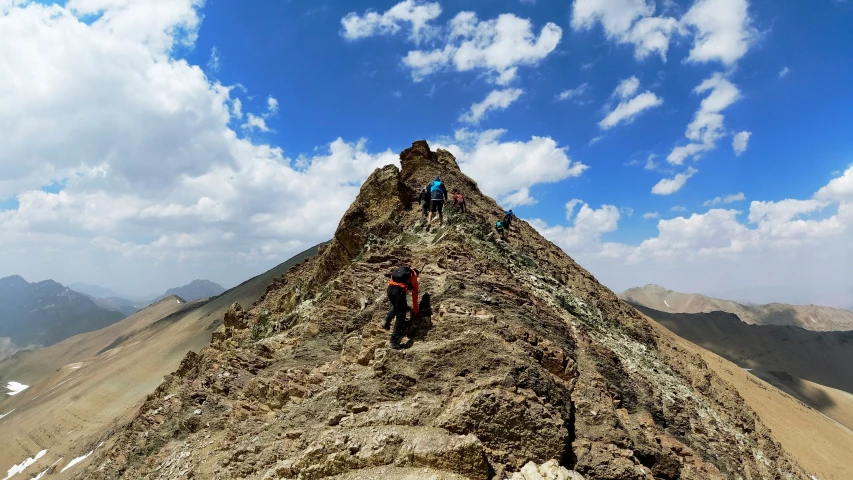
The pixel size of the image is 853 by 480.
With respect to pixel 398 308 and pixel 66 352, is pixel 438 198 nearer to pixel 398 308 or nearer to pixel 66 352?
pixel 398 308

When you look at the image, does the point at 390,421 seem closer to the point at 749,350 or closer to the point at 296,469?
the point at 296,469

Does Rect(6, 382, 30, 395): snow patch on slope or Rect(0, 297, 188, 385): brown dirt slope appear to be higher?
Rect(0, 297, 188, 385): brown dirt slope

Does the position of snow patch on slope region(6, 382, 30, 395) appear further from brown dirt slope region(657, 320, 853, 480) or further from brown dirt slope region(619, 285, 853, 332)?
brown dirt slope region(619, 285, 853, 332)

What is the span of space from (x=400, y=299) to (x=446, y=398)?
2491 millimetres

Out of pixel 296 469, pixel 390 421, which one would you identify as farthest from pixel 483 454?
pixel 296 469

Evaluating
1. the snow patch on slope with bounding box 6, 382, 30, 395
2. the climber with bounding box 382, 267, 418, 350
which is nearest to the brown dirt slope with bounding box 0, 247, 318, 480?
the snow patch on slope with bounding box 6, 382, 30, 395

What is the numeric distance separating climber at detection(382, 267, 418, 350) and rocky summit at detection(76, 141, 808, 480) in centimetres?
39

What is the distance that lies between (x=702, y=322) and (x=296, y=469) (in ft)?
424

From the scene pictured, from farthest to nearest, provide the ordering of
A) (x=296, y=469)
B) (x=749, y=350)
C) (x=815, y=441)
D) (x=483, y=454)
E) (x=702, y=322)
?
(x=702, y=322), (x=749, y=350), (x=815, y=441), (x=296, y=469), (x=483, y=454)

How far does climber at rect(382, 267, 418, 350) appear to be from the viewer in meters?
9.27

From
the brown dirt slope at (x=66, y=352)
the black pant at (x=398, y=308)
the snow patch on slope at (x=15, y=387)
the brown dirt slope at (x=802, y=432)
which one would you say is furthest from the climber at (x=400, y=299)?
the snow patch on slope at (x=15, y=387)

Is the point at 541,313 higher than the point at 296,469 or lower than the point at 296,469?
higher

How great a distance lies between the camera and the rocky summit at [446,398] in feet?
23.4

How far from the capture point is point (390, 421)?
7559 millimetres
